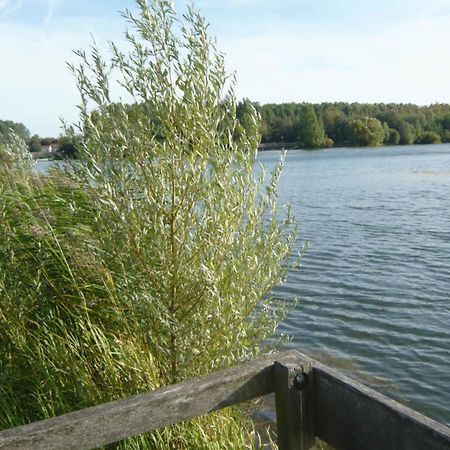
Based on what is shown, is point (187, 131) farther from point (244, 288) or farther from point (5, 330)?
point (5, 330)

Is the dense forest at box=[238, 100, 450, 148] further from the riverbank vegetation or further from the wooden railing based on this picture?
the wooden railing

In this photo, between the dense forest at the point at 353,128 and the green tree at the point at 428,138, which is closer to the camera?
the dense forest at the point at 353,128

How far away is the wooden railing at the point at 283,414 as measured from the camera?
2.25m

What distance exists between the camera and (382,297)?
14.1m

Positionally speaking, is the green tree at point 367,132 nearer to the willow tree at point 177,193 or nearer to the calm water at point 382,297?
the calm water at point 382,297

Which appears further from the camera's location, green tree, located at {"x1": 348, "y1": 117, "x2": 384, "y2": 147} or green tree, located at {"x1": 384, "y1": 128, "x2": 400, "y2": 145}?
green tree, located at {"x1": 384, "y1": 128, "x2": 400, "y2": 145}

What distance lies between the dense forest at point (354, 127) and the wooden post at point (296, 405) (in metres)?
108

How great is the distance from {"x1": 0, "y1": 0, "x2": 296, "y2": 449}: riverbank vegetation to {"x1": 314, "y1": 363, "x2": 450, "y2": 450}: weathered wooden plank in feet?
6.55

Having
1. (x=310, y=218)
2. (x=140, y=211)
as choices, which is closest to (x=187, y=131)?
(x=140, y=211)

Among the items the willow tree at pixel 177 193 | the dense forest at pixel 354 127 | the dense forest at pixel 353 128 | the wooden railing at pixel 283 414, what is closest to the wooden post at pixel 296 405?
the wooden railing at pixel 283 414

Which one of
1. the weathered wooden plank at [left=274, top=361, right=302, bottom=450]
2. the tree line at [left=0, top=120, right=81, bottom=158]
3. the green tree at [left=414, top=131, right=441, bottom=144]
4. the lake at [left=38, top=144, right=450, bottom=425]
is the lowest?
Result: the green tree at [left=414, top=131, right=441, bottom=144]

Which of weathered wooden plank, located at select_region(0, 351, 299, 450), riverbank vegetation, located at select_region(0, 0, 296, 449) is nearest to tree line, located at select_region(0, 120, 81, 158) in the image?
riverbank vegetation, located at select_region(0, 0, 296, 449)

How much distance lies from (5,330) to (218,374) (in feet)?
10.2

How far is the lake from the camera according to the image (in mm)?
10375
